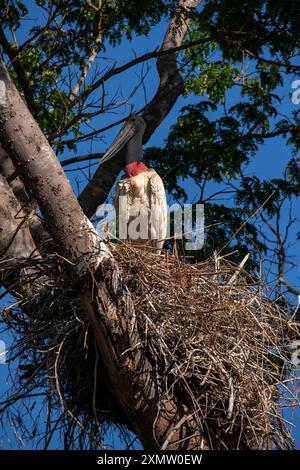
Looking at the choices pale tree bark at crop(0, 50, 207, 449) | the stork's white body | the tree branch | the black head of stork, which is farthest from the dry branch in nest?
the tree branch

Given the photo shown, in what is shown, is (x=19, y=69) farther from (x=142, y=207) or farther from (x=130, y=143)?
(x=142, y=207)

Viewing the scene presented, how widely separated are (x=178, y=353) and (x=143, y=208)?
1624 millimetres

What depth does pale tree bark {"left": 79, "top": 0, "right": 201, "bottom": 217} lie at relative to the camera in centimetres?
775

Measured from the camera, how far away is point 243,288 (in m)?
6.05

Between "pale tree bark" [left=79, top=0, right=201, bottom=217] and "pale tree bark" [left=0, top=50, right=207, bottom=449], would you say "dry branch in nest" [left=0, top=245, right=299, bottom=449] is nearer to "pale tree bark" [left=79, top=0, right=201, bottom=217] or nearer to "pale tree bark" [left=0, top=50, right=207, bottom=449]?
"pale tree bark" [left=0, top=50, right=207, bottom=449]

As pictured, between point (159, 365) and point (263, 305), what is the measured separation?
3.13 ft

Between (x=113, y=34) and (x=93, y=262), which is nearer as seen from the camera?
(x=93, y=262)

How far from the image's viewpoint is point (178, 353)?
556cm

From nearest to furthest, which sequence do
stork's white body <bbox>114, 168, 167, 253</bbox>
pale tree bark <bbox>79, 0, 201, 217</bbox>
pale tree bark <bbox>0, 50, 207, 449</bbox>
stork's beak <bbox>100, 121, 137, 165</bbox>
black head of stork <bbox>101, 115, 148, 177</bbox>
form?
pale tree bark <bbox>0, 50, 207, 449</bbox>
stork's white body <bbox>114, 168, 167, 253</bbox>
black head of stork <bbox>101, 115, 148, 177</bbox>
stork's beak <bbox>100, 121, 137, 165</bbox>
pale tree bark <bbox>79, 0, 201, 217</bbox>

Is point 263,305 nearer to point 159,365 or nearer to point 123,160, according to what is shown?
point 159,365

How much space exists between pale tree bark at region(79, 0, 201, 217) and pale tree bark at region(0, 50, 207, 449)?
234cm

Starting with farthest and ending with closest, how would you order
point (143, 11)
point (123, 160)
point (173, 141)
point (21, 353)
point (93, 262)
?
point (173, 141), point (143, 11), point (123, 160), point (21, 353), point (93, 262)
